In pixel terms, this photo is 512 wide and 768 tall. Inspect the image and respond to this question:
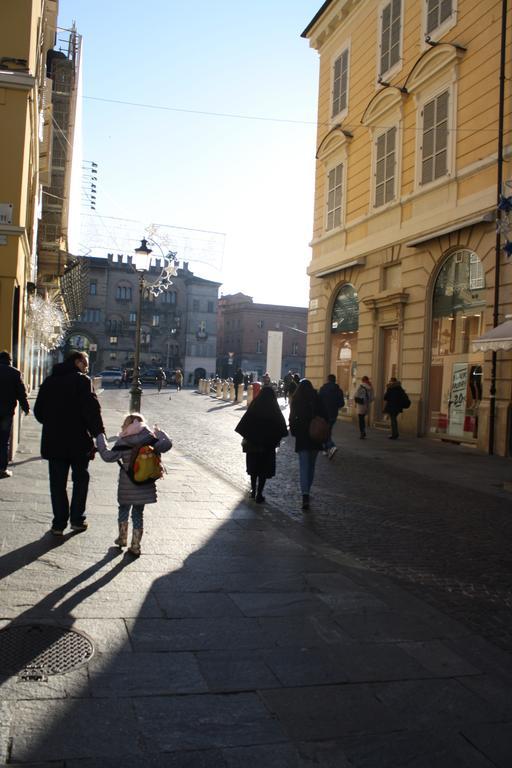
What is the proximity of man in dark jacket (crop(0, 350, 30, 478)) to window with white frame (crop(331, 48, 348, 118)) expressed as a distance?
18354 millimetres

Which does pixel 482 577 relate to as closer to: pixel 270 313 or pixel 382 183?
pixel 382 183

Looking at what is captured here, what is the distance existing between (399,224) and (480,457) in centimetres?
779

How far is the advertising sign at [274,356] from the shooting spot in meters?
35.9

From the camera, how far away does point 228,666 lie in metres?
3.95

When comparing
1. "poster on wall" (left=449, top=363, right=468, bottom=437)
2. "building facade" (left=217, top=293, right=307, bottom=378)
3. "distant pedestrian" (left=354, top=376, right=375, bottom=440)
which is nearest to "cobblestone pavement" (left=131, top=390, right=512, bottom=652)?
"poster on wall" (left=449, top=363, right=468, bottom=437)

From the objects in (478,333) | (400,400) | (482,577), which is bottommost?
(482,577)

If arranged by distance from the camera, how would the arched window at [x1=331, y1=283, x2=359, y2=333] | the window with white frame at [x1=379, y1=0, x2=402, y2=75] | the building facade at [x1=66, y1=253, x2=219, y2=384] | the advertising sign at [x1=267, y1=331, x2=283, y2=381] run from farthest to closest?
the building facade at [x1=66, y1=253, x2=219, y2=384]
the advertising sign at [x1=267, y1=331, x2=283, y2=381]
the arched window at [x1=331, y1=283, x2=359, y2=333]
the window with white frame at [x1=379, y1=0, x2=402, y2=75]

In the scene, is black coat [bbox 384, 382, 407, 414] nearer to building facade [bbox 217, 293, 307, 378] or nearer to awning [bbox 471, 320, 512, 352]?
awning [bbox 471, 320, 512, 352]

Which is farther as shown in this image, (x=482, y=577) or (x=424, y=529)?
(x=424, y=529)

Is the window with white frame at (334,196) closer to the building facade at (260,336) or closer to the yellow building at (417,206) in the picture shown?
the yellow building at (417,206)

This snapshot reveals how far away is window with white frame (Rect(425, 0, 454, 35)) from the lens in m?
18.2

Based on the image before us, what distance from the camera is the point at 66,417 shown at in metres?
6.77

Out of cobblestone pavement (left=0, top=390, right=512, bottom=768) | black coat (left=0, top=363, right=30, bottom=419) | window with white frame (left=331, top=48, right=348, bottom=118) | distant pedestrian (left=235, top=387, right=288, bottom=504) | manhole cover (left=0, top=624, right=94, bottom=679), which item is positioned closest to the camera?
cobblestone pavement (left=0, top=390, right=512, bottom=768)

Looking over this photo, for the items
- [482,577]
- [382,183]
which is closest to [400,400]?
[382,183]
